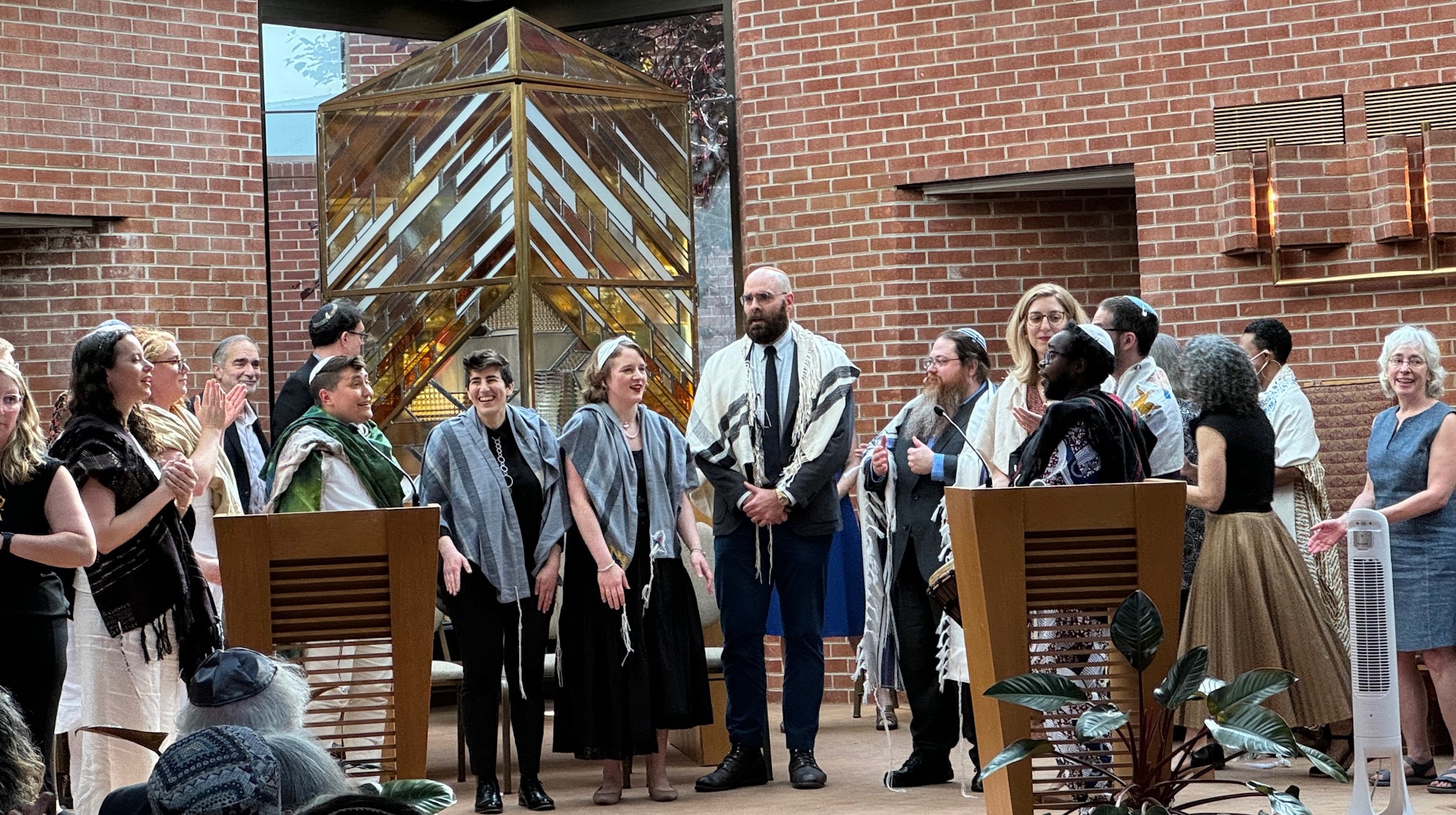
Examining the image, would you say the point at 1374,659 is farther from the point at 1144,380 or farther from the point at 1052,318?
the point at 1052,318

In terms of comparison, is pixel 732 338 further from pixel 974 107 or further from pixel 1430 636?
pixel 1430 636

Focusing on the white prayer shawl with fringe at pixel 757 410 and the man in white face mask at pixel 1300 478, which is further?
the man in white face mask at pixel 1300 478

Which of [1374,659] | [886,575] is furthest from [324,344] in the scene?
[1374,659]

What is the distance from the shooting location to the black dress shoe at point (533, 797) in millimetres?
5531

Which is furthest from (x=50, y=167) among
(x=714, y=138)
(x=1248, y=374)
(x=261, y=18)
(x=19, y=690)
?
(x=1248, y=374)

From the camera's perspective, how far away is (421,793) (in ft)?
6.38

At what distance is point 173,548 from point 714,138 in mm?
4510

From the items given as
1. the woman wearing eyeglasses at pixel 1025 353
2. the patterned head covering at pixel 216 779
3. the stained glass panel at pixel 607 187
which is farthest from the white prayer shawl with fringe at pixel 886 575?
the patterned head covering at pixel 216 779

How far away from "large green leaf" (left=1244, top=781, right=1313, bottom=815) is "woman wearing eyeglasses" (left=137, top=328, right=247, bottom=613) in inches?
110

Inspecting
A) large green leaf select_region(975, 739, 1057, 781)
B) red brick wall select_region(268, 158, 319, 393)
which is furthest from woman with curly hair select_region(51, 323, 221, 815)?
red brick wall select_region(268, 158, 319, 393)

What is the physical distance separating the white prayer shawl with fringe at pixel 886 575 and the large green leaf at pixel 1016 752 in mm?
1888

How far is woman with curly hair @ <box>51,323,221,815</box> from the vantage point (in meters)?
4.37

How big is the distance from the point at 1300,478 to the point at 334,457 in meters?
3.56

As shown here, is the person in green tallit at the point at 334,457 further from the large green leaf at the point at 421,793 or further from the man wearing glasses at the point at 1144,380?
the large green leaf at the point at 421,793
